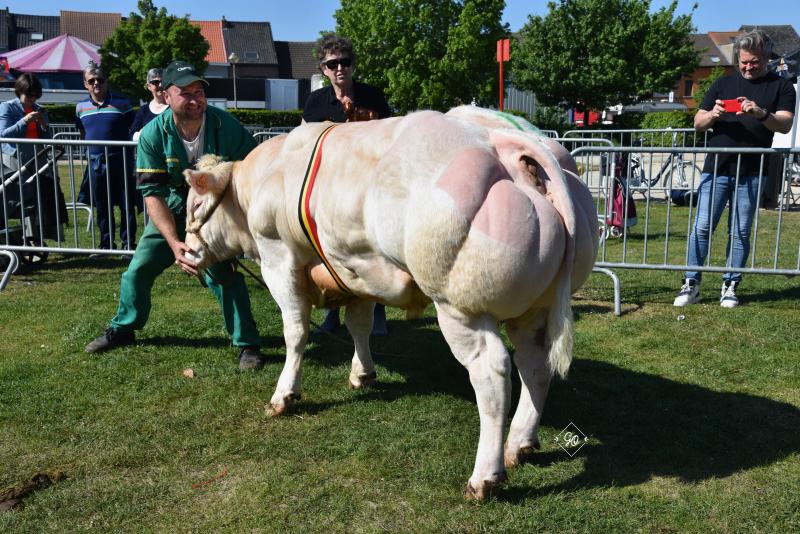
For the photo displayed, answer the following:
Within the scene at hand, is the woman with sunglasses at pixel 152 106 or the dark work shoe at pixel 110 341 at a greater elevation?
the woman with sunglasses at pixel 152 106

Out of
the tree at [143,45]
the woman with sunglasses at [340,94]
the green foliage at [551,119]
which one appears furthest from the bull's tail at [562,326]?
the tree at [143,45]

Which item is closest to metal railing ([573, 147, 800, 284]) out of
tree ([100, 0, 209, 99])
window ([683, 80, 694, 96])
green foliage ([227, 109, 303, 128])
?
green foliage ([227, 109, 303, 128])

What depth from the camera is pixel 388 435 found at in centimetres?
399

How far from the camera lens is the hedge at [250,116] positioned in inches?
1377

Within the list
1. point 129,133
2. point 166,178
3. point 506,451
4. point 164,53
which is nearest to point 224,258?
point 166,178

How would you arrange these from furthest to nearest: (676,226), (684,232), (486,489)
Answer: (676,226)
(684,232)
(486,489)

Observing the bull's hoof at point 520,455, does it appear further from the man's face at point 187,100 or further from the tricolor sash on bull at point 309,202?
the man's face at point 187,100

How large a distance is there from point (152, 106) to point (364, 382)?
5012 mm

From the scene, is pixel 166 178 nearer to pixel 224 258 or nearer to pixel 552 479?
pixel 224 258

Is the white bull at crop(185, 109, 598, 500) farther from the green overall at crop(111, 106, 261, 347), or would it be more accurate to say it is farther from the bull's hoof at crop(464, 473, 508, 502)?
the green overall at crop(111, 106, 261, 347)

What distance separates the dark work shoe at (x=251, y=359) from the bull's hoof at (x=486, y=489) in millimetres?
2273

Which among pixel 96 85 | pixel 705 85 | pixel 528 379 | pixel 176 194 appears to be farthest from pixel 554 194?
pixel 705 85

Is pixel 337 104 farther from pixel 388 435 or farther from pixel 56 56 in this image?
pixel 56 56

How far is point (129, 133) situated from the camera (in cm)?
908
